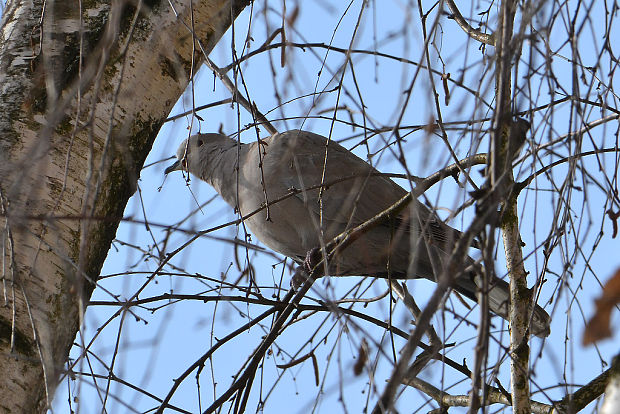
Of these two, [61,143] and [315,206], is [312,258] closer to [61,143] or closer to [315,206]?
[315,206]

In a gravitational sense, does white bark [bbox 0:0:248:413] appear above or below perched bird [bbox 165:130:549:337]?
below

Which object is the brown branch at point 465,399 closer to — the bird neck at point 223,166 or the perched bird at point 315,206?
the perched bird at point 315,206

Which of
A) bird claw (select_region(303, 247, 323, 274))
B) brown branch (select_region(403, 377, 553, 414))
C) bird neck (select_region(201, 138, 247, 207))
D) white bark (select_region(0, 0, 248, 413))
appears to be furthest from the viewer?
bird neck (select_region(201, 138, 247, 207))

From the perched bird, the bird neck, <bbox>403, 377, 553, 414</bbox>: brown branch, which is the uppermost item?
the bird neck

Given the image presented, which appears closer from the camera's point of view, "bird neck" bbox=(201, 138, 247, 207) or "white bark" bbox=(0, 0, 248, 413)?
"white bark" bbox=(0, 0, 248, 413)

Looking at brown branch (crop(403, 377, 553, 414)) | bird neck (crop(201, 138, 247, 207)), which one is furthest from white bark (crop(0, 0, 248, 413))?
bird neck (crop(201, 138, 247, 207))

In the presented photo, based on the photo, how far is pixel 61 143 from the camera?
231 centimetres

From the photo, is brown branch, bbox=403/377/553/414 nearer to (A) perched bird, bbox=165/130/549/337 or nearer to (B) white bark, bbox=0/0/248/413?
(A) perched bird, bbox=165/130/549/337

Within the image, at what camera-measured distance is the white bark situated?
6.90ft

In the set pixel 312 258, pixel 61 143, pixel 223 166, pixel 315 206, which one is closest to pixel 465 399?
pixel 312 258

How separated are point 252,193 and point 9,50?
1.53 m

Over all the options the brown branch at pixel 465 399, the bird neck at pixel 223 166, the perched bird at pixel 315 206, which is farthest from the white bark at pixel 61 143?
the bird neck at pixel 223 166

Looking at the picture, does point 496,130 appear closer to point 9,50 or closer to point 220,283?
point 220,283

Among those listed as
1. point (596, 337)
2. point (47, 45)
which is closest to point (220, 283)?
point (47, 45)
